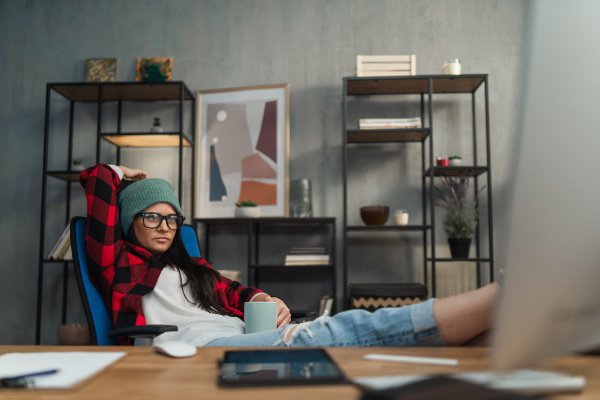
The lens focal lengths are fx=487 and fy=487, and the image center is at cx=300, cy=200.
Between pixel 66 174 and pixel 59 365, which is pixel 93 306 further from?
pixel 66 174

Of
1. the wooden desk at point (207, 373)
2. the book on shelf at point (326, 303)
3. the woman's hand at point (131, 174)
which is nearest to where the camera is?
the wooden desk at point (207, 373)

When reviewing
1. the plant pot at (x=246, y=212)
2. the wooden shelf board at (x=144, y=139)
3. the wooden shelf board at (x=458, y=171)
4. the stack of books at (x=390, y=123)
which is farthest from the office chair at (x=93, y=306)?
the wooden shelf board at (x=458, y=171)

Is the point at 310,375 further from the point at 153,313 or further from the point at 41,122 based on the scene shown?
the point at 41,122

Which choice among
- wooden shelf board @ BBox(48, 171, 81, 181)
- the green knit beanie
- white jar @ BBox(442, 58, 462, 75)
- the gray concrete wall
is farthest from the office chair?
white jar @ BBox(442, 58, 462, 75)

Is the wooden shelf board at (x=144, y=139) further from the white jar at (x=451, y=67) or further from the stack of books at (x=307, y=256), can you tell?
the white jar at (x=451, y=67)

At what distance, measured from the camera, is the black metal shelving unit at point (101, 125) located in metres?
3.25

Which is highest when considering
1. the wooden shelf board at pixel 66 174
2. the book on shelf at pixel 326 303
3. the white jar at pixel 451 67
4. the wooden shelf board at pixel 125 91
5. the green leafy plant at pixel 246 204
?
the white jar at pixel 451 67

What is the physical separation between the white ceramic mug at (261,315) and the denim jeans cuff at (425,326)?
1.84 ft

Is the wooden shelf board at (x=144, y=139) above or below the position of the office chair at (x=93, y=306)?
above

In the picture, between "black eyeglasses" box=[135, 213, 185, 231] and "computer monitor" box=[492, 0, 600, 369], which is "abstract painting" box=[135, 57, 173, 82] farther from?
"computer monitor" box=[492, 0, 600, 369]

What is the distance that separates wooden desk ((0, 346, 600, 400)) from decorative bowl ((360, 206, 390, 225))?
2.38 metres

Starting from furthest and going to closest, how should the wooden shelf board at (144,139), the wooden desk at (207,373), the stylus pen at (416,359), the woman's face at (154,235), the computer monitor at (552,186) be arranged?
the wooden shelf board at (144,139), the woman's face at (154,235), the stylus pen at (416,359), the wooden desk at (207,373), the computer monitor at (552,186)

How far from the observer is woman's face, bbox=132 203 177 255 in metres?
1.90

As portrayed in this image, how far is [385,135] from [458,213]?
704 mm
